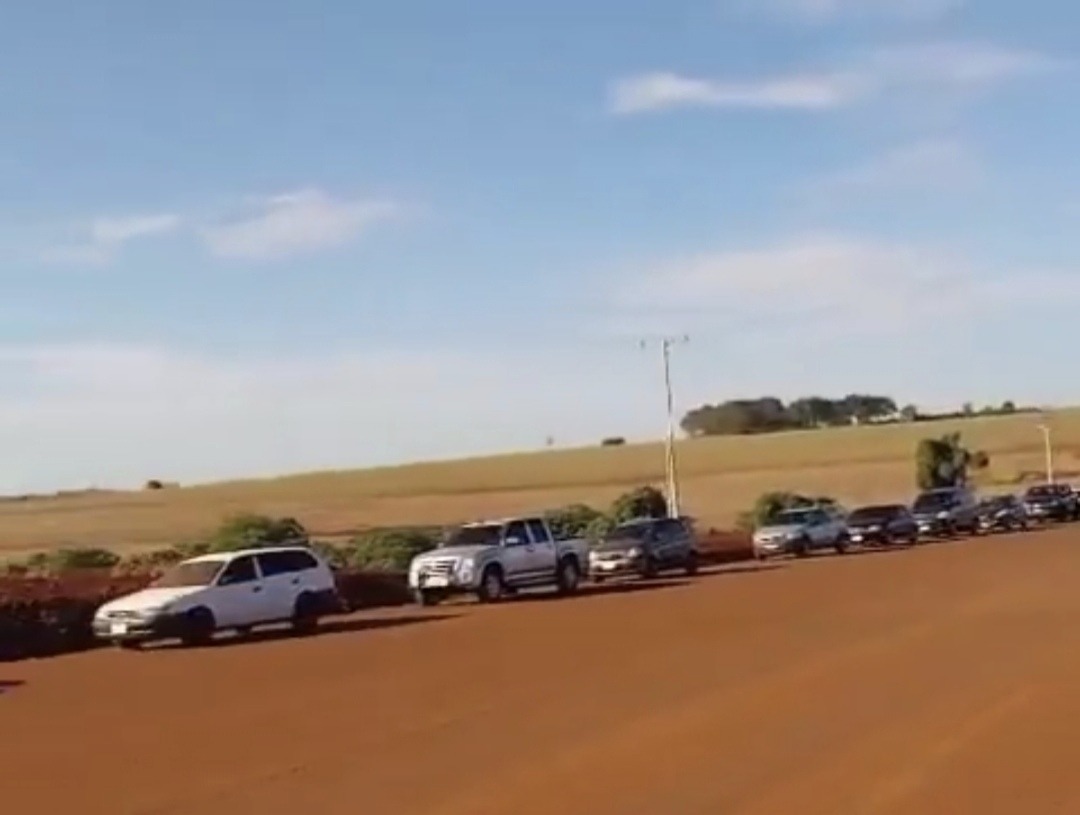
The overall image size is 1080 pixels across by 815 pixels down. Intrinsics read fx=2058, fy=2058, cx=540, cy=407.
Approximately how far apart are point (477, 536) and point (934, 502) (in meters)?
36.5

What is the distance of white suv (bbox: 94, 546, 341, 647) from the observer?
3347 centimetres

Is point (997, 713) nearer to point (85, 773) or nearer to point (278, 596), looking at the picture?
point (85, 773)

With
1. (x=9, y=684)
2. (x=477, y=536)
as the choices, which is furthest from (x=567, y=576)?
(x=9, y=684)

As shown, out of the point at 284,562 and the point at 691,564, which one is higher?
the point at 284,562

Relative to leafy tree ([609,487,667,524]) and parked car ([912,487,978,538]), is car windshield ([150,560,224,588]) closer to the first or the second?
parked car ([912,487,978,538])

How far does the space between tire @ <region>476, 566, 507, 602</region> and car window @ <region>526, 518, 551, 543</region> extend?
1.63 meters

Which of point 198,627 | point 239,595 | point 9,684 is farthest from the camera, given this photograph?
point 239,595

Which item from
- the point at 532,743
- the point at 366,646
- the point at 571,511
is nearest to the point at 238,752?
the point at 532,743

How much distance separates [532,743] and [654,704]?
9.45 feet

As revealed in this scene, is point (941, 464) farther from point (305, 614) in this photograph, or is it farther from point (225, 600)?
point (225, 600)

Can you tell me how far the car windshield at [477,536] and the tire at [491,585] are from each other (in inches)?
29.0

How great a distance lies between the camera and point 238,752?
16719 millimetres

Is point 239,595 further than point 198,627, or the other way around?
point 239,595

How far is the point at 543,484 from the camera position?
488ft
